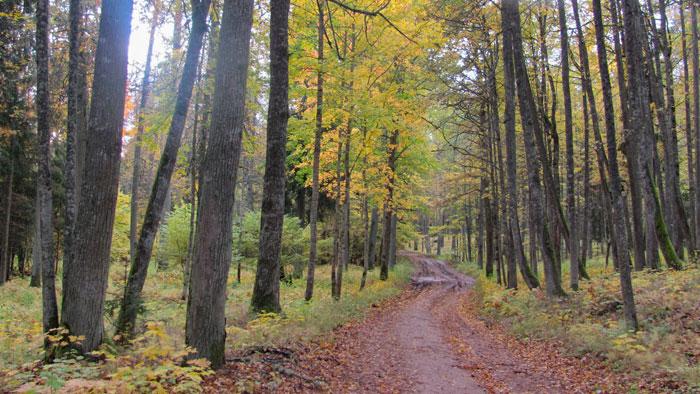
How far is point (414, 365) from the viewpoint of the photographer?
26.6 ft

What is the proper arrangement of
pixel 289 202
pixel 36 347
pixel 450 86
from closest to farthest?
pixel 36 347 < pixel 450 86 < pixel 289 202

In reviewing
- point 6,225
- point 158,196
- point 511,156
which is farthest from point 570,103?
point 6,225

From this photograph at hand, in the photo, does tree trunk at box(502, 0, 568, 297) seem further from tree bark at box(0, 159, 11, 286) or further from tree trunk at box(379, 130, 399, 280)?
tree bark at box(0, 159, 11, 286)

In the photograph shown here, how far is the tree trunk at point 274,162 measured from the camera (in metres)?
9.02

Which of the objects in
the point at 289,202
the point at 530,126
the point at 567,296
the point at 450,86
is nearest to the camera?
the point at 567,296

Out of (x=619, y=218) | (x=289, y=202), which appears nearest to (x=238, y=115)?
(x=619, y=218)

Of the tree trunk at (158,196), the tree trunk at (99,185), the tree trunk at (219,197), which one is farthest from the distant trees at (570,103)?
the tree trunk at (99,185)

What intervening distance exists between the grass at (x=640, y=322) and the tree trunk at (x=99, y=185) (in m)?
8.18

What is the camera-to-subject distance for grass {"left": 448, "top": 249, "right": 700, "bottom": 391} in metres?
6.92

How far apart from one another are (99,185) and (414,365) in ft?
19.8

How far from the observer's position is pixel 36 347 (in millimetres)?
7273

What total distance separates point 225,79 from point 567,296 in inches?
455

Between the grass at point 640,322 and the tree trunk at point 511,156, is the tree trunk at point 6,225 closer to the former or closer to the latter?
the tree trunk at point 511,156

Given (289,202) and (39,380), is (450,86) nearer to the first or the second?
(289,202)
